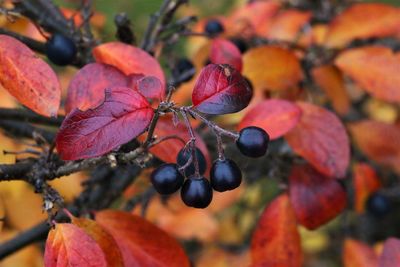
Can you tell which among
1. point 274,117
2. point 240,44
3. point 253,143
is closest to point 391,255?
point 274,117

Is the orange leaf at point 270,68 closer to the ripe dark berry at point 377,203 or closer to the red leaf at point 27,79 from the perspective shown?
the ripe dark berry at point 377,203

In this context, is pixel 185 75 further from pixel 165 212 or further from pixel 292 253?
pixel 165 212

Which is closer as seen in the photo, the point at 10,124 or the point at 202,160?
the point at 202,160

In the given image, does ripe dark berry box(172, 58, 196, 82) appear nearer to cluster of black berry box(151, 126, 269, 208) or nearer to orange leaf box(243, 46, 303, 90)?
orange leaf box(243, 46, 303, 90)

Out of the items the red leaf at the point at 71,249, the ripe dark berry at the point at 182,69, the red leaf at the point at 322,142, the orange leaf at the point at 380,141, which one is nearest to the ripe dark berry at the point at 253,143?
the red leaf at the point at 71,249

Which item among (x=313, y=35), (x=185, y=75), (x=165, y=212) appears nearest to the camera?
(x=185, y=75)

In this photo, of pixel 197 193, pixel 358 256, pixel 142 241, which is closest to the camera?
pixel 197 193

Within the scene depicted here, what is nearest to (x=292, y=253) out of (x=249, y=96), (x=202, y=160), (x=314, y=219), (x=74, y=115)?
(x=314, y=219)

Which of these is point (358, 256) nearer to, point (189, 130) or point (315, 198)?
point (315, 198)
